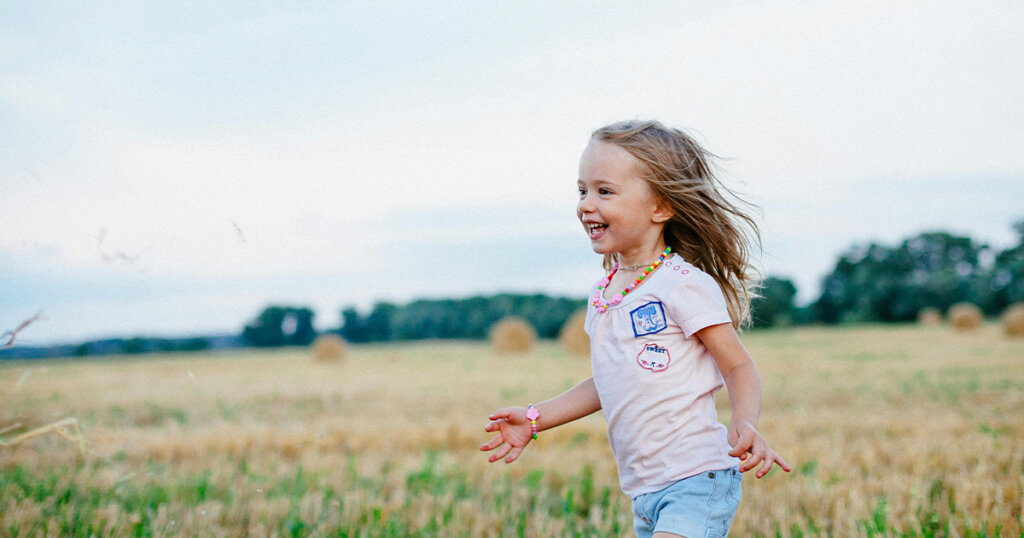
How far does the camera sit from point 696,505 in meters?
2.25

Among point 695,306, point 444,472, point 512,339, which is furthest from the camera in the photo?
point 512,339

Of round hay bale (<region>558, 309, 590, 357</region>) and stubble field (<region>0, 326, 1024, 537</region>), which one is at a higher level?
round hay bale (<region>558, 309, 590, 357</region>)

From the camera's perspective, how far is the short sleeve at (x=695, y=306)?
7.58 ft

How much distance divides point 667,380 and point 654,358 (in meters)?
0.08

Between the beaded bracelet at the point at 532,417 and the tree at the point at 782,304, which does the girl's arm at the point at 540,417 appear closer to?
the beaded bracelet at the point at 532,417

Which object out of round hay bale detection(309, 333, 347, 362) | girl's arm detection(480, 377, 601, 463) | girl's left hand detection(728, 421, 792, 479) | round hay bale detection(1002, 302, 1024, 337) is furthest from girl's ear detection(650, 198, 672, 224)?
round hay bale detection(1002, 302, 1024, 337)

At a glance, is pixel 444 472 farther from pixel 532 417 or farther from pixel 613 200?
pixel 613 200

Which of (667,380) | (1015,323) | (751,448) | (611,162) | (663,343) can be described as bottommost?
(751,448)

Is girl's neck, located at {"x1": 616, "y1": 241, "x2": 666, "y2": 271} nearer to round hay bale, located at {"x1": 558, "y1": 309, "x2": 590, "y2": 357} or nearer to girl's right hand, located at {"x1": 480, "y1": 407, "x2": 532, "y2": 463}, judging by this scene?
girl's right hand, located at {"x1": 480, "y1": 407, "x2": 532, "y2": 463}

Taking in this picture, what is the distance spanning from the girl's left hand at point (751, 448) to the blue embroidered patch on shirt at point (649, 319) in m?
0.36

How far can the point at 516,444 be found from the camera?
254 centimetres

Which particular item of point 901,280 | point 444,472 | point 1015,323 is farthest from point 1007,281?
point 444,472

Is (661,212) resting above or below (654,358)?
above

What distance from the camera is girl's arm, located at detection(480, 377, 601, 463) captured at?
254 centimetres
